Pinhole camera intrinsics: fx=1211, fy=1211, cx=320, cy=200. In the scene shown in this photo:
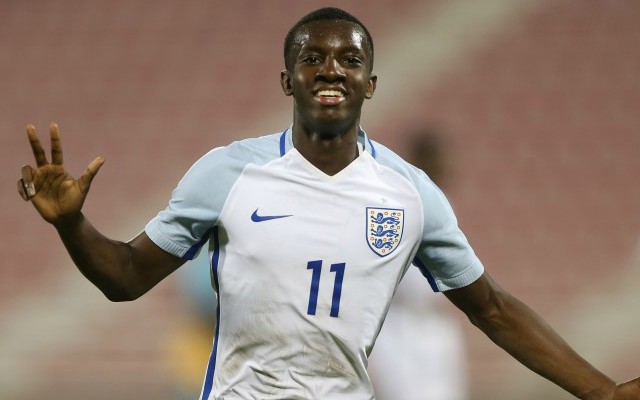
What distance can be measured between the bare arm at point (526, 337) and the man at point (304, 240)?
0.21 feet

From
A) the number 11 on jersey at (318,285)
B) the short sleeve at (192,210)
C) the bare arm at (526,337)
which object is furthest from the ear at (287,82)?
the bare arm at (526,337)

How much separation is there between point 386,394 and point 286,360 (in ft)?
7.75

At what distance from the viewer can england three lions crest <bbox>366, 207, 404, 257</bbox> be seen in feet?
9.40

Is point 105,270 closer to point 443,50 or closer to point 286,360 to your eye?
point 286,360

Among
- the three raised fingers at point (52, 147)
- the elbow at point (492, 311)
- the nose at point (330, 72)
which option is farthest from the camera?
the elbow at point (492, 311)

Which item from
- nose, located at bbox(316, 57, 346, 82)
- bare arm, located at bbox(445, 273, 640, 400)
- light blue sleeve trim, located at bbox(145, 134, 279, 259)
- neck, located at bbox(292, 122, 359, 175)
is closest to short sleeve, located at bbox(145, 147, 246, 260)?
light blue sleeve trim, located at bbox(145, 134, 279, 259)

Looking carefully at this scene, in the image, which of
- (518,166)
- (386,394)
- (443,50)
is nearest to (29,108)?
(443,50)

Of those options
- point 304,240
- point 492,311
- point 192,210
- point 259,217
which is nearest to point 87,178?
point 192,210

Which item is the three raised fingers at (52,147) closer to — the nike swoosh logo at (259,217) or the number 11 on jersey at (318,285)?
the nike swoosh logo at (259,217)

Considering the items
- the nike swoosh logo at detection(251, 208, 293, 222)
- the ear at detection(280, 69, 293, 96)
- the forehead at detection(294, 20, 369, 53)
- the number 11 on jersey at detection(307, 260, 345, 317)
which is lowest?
the number 11 on jersey at detection(307, 260, 345, 317)

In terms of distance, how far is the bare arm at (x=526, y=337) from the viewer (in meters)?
2.98

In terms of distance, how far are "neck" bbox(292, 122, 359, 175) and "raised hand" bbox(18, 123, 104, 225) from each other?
54 cm

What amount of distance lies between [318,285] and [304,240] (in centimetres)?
11

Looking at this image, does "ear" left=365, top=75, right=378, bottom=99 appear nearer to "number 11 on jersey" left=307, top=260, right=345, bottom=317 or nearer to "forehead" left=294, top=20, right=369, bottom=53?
"forehead" left=294, top=20, right=369, bottom=53
